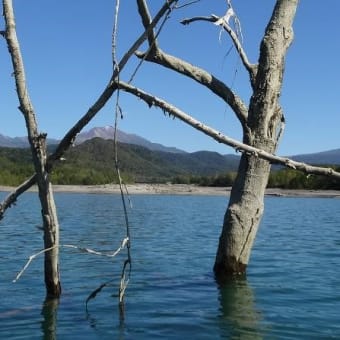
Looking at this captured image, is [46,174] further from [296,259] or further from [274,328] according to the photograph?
[296,259]

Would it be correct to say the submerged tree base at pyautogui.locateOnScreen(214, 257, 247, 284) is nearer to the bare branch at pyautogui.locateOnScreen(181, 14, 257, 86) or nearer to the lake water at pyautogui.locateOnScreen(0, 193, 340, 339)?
the lake water at pyautogui.locateOnScreen(0, 193, 340, 339)

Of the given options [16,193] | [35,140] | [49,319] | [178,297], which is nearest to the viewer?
[49,319]

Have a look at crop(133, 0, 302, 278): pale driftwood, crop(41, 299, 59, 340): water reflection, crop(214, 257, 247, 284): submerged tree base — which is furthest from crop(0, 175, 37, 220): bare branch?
crop(214, 257, 247, 284): submerged tree base

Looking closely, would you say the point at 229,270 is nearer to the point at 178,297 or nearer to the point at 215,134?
the point at 178,297

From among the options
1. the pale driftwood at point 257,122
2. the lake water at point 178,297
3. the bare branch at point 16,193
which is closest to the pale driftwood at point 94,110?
the bare branch at point 16,193

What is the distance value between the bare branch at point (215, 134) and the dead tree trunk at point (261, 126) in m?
2.68

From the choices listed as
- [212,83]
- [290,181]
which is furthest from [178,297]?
[290,181]

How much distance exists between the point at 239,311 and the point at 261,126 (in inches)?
143

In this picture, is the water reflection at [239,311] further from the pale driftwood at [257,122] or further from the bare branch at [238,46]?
the bare branch at [238,46]

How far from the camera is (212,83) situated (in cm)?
1228

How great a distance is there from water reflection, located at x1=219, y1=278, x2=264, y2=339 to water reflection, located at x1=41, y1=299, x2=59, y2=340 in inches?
91.4

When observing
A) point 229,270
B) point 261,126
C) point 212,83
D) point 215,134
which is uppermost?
point 212,83

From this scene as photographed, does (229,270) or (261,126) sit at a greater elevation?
(261,126)

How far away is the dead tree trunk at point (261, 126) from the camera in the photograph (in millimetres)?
11883
